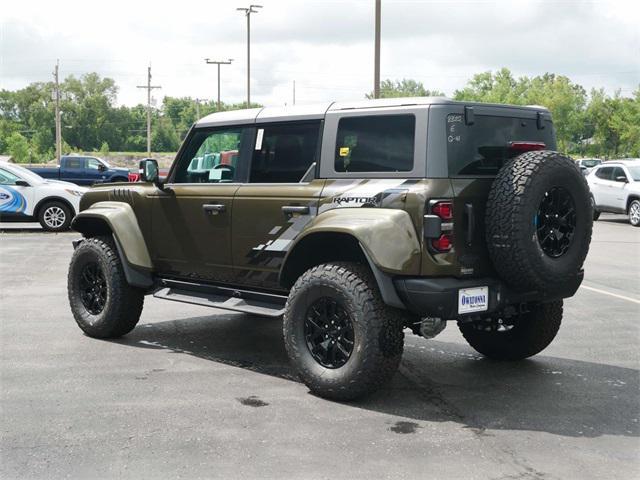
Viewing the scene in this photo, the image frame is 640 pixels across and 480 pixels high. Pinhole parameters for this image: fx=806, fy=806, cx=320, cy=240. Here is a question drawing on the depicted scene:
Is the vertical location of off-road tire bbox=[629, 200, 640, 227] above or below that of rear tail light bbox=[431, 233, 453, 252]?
below

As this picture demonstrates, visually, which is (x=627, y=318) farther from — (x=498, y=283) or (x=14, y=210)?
(x=14, y=210)

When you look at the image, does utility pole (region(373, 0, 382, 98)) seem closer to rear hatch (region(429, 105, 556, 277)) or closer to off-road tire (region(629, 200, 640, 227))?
off-road tire (region(629, 200, 640, 227))

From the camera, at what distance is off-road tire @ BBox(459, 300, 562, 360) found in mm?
6180

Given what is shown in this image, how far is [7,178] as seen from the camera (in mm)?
17406

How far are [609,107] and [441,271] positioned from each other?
81.6 metres

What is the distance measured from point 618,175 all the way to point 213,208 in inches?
711

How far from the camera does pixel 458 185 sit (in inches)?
200

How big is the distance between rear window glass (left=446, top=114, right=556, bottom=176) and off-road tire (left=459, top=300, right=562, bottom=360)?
4.19 feet

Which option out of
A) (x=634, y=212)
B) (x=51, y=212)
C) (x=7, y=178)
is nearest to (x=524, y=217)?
(x=51, y=212)

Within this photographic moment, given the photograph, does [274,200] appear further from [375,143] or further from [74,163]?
[74,163]

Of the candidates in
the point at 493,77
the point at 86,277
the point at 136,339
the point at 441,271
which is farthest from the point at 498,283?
the point at 493,77

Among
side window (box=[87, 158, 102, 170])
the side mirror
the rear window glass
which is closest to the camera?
the rear window glass

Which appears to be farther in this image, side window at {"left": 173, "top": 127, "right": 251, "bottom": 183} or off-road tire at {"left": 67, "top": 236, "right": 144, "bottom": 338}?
off-road tire at {"left": 67, "top": 236, "right": 144, "bottom": 338}

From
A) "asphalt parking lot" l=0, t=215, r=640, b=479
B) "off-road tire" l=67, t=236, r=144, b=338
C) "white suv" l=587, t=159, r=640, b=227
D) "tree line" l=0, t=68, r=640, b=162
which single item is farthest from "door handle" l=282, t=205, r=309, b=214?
"tree line" l=0, t=68, r=640, b=162
